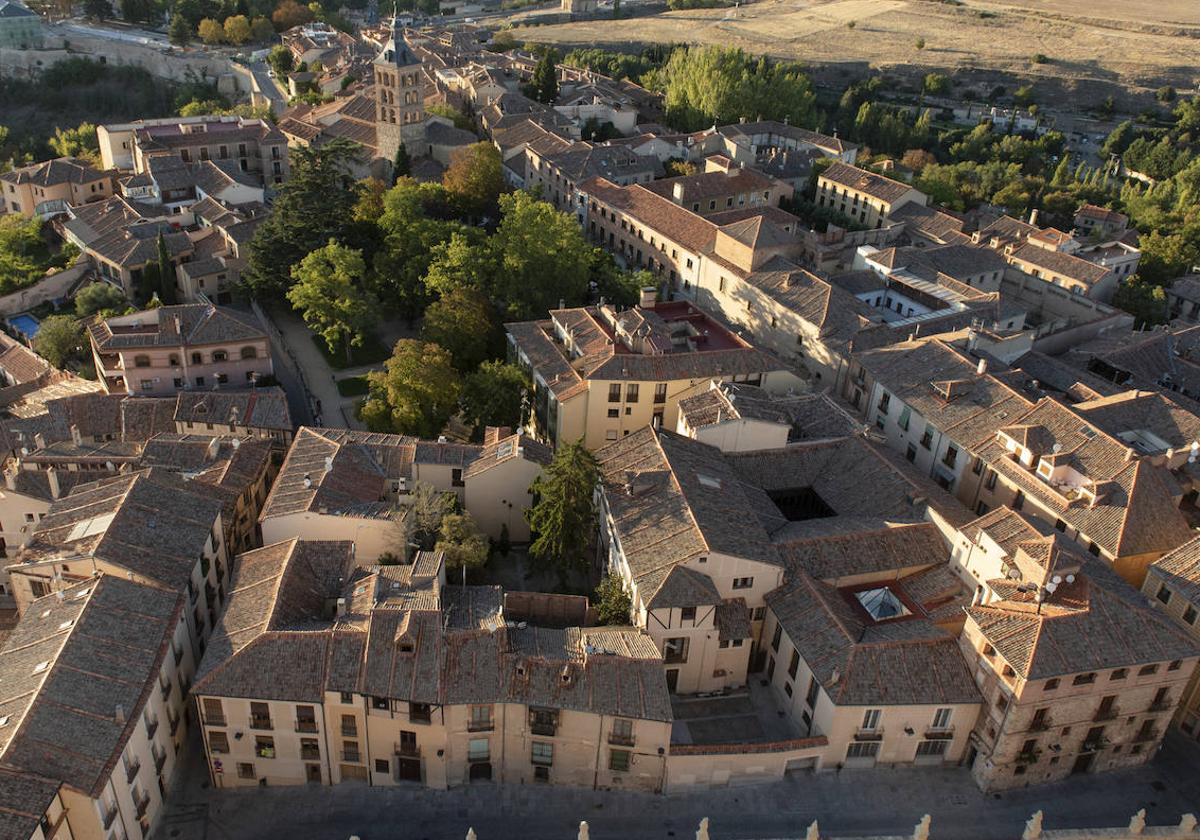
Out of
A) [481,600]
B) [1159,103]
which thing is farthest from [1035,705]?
[1159,103]

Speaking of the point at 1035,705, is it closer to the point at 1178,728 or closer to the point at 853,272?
the point at 1178,728

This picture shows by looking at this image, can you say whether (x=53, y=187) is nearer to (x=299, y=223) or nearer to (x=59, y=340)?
(x=59, y=340)

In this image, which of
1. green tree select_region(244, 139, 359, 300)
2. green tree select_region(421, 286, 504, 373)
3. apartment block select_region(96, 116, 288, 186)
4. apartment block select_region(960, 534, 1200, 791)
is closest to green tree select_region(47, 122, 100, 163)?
apartment block select_region(96, 116, 288, 186)

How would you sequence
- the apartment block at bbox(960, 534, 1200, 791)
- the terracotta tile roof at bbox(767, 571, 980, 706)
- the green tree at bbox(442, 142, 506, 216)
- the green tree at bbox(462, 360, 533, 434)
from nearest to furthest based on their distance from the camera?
the apartment block at bbox(960, 534, 1200, 791) < the terracotta tile roof at bbox(767, 571, 980, 706) < the green tree at bbox(462, 360, 533, 434) < the green tree at bbox(442, 142, 506, 216)

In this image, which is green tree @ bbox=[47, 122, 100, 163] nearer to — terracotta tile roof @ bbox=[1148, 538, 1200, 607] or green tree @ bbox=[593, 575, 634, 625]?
green tree @ bbox=[593, 575, 634, 625]

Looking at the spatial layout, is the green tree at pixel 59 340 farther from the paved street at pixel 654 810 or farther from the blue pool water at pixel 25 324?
the paved street at pixel 654 810
